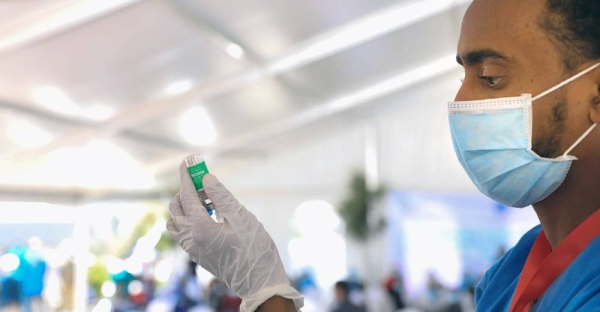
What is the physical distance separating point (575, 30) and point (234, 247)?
1.85ft

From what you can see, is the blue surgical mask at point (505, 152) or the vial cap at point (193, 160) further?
the vial cap at point (193, 160)

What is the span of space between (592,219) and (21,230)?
20.1 ft

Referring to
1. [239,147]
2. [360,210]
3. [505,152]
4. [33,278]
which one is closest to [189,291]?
[33,278]

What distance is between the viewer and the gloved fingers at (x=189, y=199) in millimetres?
1020

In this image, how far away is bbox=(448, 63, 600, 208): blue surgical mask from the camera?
0.85 m

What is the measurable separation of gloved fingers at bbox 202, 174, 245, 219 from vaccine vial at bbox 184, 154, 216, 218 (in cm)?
2

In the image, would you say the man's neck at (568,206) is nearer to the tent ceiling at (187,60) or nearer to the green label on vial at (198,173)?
the green label on vial at (198,173)

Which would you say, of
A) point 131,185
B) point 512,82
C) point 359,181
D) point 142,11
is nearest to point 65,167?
point 131,185

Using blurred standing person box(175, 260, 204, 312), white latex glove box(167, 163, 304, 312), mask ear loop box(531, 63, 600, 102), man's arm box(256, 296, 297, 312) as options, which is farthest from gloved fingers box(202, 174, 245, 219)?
blurred standing person box(175, 260, 204, 312)

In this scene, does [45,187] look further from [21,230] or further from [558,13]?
[558,13]

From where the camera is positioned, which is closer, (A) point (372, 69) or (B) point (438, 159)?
(A) point (372, 69)

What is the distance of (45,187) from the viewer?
6.38 meters

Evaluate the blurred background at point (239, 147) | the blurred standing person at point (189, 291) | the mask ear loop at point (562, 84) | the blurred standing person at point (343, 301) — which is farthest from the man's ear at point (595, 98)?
the blurred standing person at point (189, 291)

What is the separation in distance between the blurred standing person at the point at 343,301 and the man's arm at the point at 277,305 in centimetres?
472
